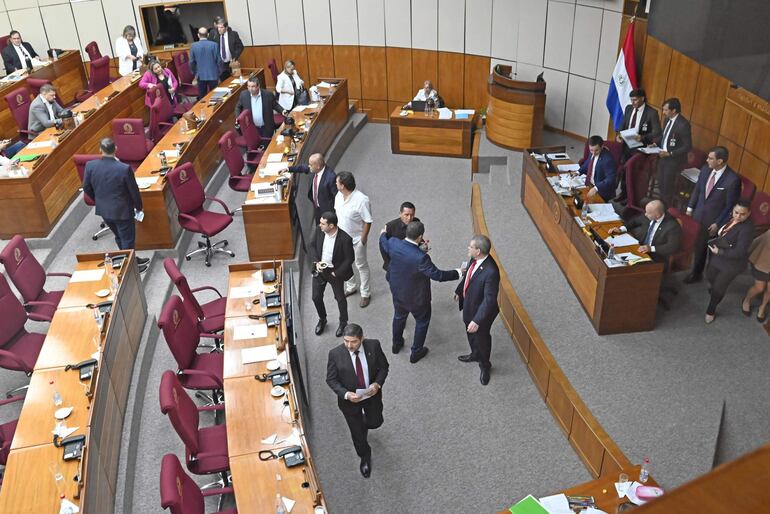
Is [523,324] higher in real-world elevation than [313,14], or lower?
lower

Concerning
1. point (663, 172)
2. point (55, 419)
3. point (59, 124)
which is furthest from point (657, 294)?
point (59, 124)

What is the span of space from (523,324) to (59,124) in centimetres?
702

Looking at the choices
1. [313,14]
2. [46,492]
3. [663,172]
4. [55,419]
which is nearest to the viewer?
[46,492]

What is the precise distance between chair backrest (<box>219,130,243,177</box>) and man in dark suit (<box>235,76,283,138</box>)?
1308 mm

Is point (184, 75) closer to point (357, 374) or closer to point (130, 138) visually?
point (130, 138)

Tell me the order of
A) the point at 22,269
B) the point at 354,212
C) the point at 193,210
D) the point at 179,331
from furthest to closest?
the point at 193,210 < the point at 354,212 < the point at 22,269 < the point at 179,331

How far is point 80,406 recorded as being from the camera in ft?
17.7

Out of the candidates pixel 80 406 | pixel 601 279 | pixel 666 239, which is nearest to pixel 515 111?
pixel 666 239

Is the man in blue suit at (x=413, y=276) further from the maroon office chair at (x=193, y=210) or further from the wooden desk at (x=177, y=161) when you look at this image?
the wooden desk at (x=177, y=161)

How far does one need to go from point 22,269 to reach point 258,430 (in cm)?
336

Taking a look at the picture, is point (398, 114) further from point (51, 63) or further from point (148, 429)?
point (148, 429)

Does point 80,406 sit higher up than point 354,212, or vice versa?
point 354,212

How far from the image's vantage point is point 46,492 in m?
4.67

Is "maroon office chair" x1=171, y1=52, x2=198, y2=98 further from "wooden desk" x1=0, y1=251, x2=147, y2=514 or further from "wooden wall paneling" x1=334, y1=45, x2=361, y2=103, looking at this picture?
"wooden desk" x1=0, y1=251, x2=147, y2=514
